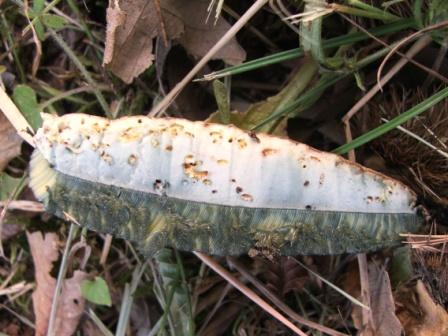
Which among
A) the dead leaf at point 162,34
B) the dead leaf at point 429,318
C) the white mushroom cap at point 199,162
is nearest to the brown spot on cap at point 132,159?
the white mushroom cap at point 199,162

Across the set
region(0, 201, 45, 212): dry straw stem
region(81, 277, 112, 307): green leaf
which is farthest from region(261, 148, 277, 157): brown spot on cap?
region(0, 201, 45, 212): dry straw stem

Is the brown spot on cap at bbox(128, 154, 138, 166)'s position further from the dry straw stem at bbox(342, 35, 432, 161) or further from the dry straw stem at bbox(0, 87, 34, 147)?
the dry straw stem at bbox(342, 35, 432, 161)

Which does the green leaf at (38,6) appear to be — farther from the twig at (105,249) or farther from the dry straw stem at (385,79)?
the dry straw stem at (385,79)

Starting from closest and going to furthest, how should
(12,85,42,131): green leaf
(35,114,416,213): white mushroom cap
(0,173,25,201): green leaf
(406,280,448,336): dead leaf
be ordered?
(35,114,416,213): white mushroom cap
(406,280,448,336): dead leaf
(12,85,42,131): green leaf
(0,173,25,201): green leaf

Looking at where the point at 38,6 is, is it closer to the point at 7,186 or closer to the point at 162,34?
the point at 162,34

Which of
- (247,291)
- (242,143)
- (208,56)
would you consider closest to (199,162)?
(242,143)
